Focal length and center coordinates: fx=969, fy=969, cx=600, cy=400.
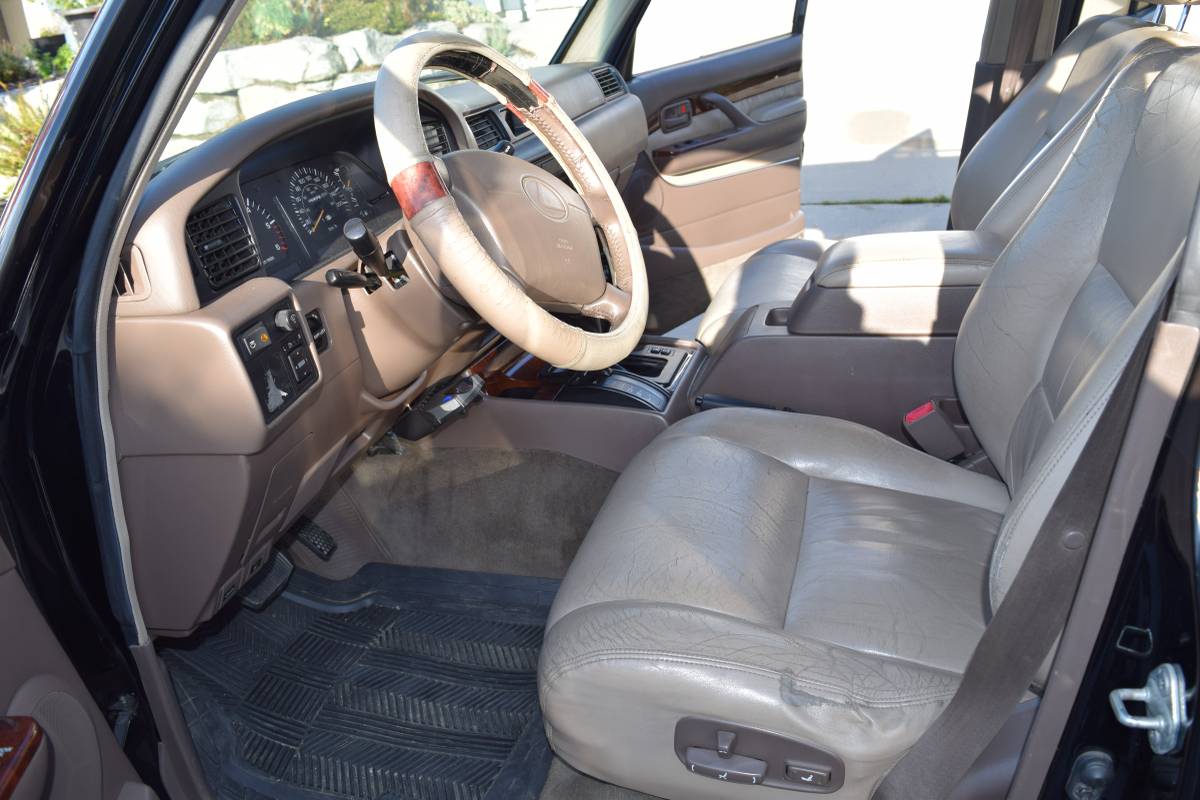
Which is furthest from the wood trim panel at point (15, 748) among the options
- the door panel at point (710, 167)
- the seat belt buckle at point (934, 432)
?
the door panel at point (710, 167)

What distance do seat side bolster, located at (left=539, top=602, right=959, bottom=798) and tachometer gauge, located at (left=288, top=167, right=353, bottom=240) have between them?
0.83m

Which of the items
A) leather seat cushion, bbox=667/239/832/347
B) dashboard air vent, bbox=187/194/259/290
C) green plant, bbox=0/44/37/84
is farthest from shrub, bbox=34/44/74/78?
leather seat cushion, bbox=667/239/832/347

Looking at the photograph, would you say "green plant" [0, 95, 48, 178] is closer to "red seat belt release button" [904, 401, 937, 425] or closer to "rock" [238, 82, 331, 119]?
"rock" [238, 82, 331, 119]

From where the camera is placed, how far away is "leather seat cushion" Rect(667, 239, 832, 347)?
239cm

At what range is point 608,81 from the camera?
301cm

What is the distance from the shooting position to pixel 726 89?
3.33m

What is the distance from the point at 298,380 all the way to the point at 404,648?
2.51ft

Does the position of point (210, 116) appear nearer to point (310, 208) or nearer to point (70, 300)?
point (310, 208)

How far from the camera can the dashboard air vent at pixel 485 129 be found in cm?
224

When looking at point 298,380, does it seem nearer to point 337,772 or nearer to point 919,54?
point 337,772

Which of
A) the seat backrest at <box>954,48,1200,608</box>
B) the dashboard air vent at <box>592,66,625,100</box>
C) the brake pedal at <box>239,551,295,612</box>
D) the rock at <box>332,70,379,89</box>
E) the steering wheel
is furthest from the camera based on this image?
the dashboard air vent at <box>592,66,625,100</box>

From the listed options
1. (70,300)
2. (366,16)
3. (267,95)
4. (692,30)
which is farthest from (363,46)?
(692,30)

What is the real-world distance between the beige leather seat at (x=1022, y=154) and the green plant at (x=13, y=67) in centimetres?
153

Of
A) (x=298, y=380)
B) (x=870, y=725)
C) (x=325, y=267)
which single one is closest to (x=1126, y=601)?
(x=870, y=725)
